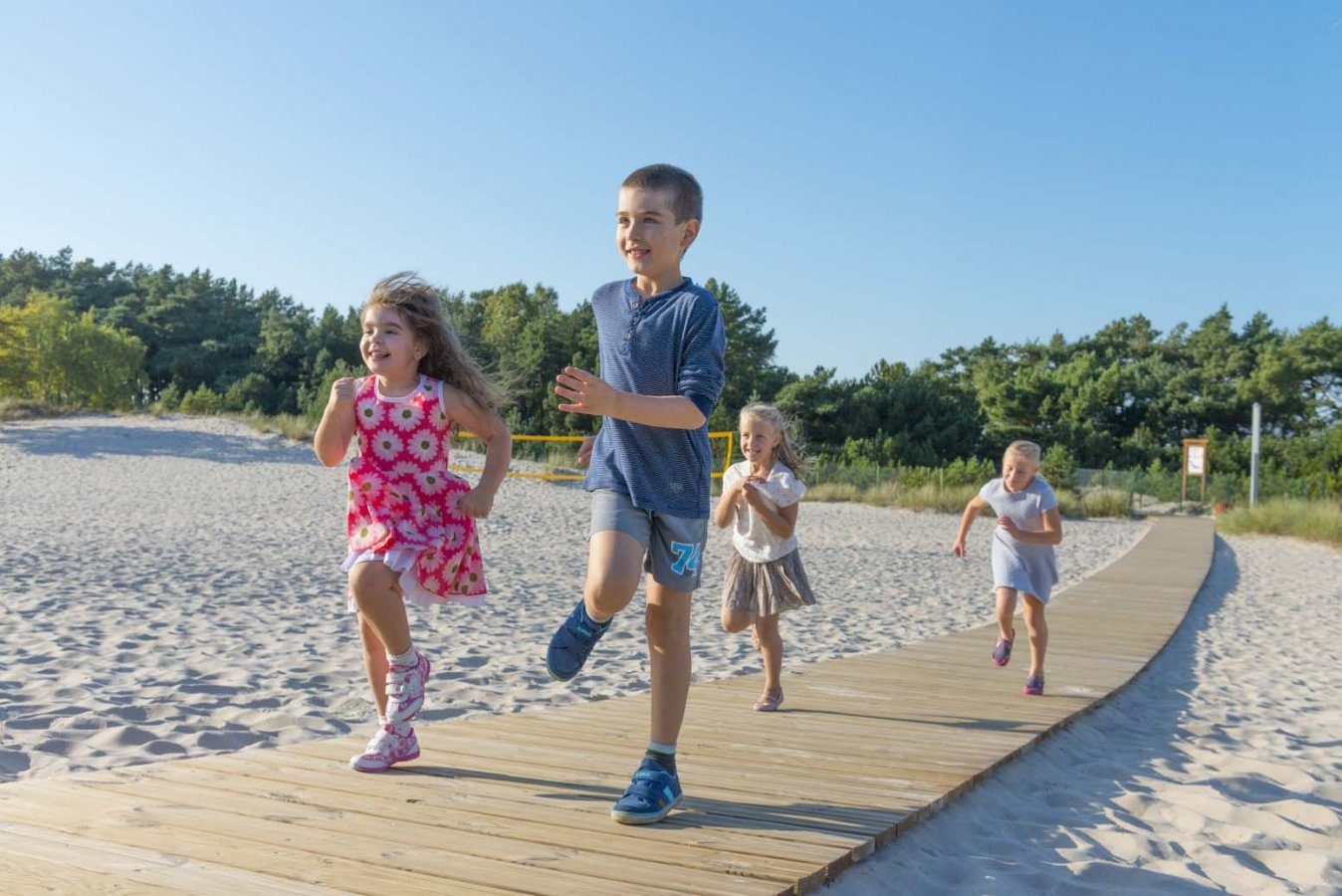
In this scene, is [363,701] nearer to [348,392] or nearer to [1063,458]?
[348,392]

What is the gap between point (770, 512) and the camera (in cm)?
475

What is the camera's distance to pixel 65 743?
412 centimetres

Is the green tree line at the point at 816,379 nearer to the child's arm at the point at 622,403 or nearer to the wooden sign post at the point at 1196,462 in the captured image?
the wooden sign post at the point at 1196,462

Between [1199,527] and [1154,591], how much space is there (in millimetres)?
13374

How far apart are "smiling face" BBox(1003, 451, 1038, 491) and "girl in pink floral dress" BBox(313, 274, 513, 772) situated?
9.83ft

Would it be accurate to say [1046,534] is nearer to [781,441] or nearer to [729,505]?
[781,441]

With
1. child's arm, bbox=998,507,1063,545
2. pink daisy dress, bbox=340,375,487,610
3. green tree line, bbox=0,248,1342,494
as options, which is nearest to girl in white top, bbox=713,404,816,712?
child's arm, bbox=998,507,1063,545

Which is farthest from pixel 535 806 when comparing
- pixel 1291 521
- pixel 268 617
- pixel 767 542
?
pixel 1291 521

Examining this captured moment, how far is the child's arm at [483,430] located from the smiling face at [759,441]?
1.57m

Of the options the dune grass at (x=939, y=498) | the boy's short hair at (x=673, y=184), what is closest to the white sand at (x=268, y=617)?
the boy's short hair at (x=673, y=184)

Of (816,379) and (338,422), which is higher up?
(816,379)

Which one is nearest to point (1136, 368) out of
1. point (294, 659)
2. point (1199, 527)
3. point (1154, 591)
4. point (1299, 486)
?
point (1299, 486)

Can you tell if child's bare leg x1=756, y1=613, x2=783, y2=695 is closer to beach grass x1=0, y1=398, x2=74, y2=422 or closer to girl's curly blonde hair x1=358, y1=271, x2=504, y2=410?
girl's curly blonde hair x1=358, y1=271, x2=504, y2=410

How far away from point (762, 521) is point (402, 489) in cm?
202
